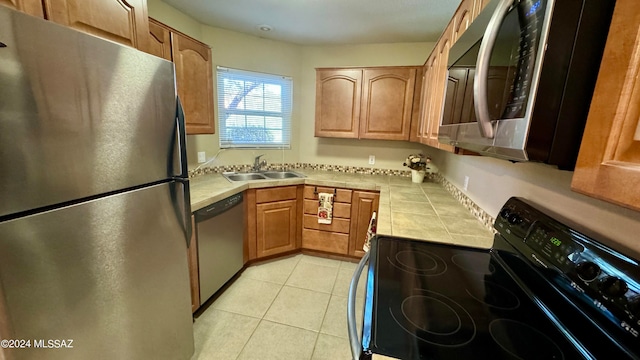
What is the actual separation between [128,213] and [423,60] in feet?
10.0

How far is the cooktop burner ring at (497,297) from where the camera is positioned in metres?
0.76

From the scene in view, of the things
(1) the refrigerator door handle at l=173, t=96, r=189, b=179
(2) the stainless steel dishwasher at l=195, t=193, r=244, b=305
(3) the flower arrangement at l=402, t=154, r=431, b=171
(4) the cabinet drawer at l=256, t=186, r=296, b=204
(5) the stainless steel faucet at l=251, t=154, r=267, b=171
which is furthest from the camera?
(5) the stainless steel faucet at l=251, t=154, r=267, b=171

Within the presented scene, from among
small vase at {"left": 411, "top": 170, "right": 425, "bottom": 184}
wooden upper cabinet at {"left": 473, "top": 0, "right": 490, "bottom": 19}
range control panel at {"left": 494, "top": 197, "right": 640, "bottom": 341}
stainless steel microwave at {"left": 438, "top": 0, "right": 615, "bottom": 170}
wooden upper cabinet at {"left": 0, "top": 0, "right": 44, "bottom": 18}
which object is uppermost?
wooden upper cabinet at {"left": 473, "top": 0, "right": 490, "bottom": 19}

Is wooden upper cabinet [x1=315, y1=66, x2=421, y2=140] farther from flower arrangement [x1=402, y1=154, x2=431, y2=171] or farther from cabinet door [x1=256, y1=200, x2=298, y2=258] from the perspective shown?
cabinet door [x1=256, y1=200, x2=298, y2=258]

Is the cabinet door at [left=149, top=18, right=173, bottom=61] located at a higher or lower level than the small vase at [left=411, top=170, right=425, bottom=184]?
higher

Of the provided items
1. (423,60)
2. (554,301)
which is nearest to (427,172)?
(423,60)

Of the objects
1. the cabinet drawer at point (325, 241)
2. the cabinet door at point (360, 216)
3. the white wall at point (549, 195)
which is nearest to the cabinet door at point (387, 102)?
the cabinet door at point (360, 216)

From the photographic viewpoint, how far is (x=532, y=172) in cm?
105

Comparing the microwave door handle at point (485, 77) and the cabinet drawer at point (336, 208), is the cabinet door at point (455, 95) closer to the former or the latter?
the microwave door handle at point (485, 77)

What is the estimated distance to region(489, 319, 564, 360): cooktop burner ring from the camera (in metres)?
0.58

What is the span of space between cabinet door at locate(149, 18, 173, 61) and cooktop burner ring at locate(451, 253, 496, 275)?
2196 millimetres

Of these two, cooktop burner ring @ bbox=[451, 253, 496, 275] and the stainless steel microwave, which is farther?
cooktop burner ring @ bbox=[451, 253, 496, 275]

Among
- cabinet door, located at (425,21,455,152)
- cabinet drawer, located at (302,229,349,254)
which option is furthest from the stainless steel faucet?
cabinet door, located at (425,21,455,152)

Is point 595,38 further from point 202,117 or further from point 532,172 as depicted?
point 202,117
